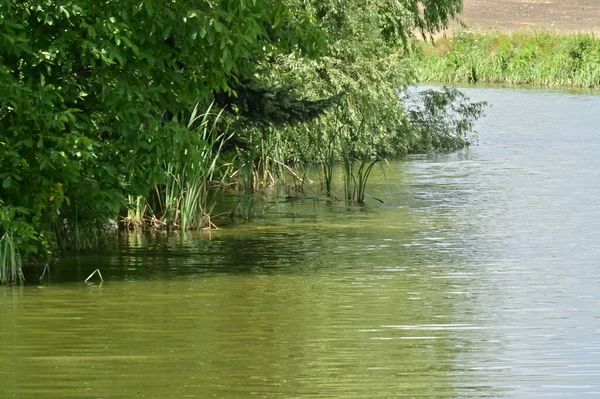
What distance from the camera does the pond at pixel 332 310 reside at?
9148 mm

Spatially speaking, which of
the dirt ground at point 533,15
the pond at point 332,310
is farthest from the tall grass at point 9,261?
the dirt ground at point 533,15

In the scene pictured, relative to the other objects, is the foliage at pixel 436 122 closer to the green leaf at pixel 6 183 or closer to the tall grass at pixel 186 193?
the tall grass at pixel 186 193

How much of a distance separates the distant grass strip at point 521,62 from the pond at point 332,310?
1104 inches

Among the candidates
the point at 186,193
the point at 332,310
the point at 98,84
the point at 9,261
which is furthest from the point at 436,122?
the point at 332,310

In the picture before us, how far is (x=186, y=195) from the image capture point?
55.4ft

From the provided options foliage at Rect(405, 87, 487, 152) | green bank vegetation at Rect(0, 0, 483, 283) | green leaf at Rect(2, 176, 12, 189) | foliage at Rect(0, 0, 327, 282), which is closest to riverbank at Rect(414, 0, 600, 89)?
foliage at Rect(405, 87, 487, 152)

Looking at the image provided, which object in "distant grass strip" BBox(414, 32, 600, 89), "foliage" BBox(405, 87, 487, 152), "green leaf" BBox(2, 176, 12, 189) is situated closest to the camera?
"green leaf" BBox(2, 176, 12, 189)

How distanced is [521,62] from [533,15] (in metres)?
23.5

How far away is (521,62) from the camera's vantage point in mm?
50594

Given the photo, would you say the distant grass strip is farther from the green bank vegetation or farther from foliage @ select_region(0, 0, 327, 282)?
foliage @ select_region(0, 0, 327, 282)

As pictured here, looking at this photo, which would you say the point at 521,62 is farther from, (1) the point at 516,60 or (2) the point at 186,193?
(2) the point at 186,193

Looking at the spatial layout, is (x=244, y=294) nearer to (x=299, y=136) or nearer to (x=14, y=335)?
(x=14, y=335)

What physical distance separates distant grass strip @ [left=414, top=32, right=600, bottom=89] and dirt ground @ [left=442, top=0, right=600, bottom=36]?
45.7 feet

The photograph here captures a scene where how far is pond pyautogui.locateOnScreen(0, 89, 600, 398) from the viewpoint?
915cm
